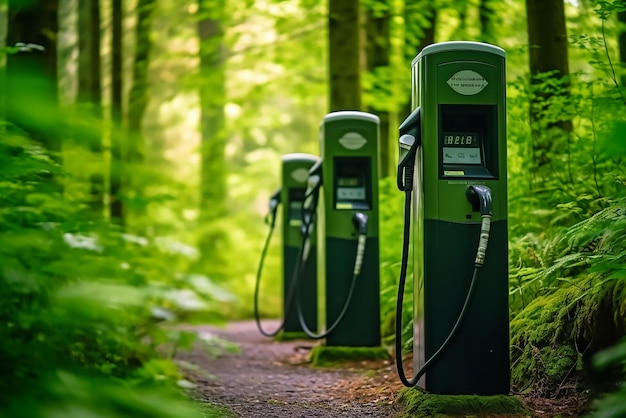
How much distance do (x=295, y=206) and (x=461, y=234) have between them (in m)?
5.67

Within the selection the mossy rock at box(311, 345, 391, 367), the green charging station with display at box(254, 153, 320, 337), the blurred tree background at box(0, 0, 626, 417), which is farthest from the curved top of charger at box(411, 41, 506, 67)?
the green charging station with display at box(254, 153, 320, 337)

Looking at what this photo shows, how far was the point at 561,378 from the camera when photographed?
4383mm

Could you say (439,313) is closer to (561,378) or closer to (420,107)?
(561,378)

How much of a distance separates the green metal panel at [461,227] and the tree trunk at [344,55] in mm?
4056

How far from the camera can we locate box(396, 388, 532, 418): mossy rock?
13.5 feet

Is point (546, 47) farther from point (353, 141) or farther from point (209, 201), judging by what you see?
point (209, 201)

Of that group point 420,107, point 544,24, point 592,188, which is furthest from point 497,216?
point 544,24

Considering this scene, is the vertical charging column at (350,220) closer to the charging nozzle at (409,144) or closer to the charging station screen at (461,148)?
the charging nozzle at (409,144)

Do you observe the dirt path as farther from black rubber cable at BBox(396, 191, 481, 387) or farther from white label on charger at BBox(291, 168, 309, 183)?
white label on charger at BBox(291, 168, 309, 183)

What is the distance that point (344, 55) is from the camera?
27.5ft

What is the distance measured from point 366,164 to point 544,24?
6.38 ft

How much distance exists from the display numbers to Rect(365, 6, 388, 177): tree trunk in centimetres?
538

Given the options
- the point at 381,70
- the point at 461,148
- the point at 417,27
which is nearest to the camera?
the point at 461,148

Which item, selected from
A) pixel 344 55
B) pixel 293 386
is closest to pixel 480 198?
pixel 293 386
